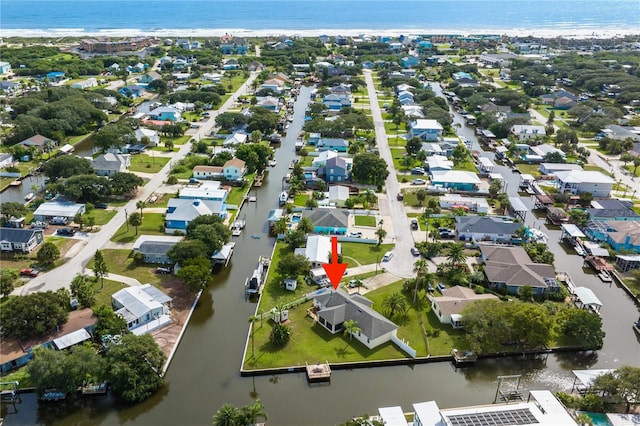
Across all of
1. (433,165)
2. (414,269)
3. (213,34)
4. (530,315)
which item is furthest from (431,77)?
(213,34)

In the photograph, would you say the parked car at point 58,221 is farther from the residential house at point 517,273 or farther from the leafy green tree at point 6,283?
the residential house at point 517,273

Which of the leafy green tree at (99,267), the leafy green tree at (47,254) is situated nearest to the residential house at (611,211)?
the leafy green tree at (99,267)

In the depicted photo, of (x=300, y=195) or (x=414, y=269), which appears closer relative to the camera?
(x=414, y=269)

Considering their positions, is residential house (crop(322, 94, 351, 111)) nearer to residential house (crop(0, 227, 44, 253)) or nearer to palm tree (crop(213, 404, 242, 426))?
residential house (crop(0, 227, 44, 253))

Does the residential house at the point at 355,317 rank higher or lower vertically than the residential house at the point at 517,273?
lower

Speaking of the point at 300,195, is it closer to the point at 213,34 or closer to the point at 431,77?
the point at 431,77

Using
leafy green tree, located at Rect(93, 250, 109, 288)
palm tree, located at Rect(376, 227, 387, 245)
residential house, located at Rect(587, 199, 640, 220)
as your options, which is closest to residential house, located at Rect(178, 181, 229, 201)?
leafy green tree, located at Rect(93, 250, 109, 288)
